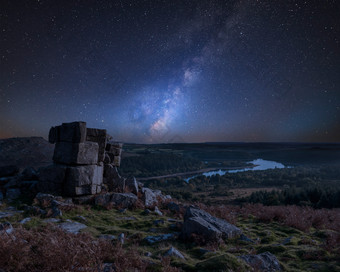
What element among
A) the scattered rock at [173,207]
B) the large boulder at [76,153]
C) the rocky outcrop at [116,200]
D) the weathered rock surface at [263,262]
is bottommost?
the scattered rock at [173,207]

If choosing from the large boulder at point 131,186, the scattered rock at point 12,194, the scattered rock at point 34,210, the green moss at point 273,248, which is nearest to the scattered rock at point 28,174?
the scattered rock at point 12,194

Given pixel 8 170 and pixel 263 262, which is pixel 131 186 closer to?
pixel 8 170

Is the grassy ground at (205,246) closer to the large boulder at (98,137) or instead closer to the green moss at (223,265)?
the green moss at (223,265)

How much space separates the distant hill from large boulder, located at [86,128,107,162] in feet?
53.1

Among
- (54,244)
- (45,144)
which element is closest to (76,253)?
(54,244)

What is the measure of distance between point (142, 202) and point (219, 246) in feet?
19.6

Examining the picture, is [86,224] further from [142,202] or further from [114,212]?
[142,202]

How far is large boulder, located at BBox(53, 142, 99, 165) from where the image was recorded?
10.4m

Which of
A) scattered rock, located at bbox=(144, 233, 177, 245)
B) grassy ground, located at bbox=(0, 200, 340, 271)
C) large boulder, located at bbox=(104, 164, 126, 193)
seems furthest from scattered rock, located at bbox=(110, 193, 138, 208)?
scattered rock, located at bbox=(144, 233, 177, 245)

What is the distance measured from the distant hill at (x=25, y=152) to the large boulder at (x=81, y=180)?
54.5 feet

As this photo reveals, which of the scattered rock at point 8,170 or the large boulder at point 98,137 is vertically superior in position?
the large boulder at point 98,137

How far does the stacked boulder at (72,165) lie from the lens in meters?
10.1

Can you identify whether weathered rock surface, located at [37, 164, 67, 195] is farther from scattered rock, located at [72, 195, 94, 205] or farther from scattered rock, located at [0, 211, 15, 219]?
scattered rock, located at [0, 211, 15, 219]

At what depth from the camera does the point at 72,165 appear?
10.5m
